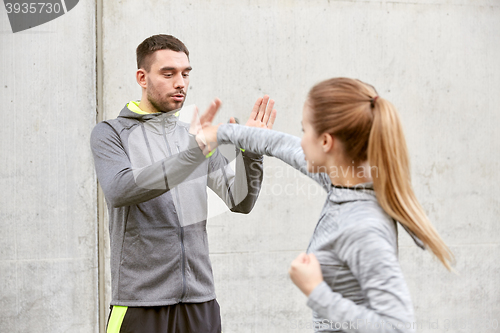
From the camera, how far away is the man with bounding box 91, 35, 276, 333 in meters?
1.52

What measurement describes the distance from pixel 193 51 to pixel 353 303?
215 cm

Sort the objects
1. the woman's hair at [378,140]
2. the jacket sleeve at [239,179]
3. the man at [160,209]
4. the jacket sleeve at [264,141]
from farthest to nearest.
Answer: the jacket sleeve at [239,179] < the man at [160,209] < the jacket sleeve at [264,141] < the woman's hair at [378,140]

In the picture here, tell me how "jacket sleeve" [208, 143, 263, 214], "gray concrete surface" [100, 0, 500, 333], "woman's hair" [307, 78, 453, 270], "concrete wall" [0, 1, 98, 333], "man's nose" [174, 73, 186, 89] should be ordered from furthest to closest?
"gray concrete surface" [100, 0, 500, 333], "concrete wall" [0, 1, 98, 333], "man's nose" [174, 73, 186, 89], "jacket sleeve" [208, 143, 263, 214], "woman's hair" [307, 78, 453, 270]

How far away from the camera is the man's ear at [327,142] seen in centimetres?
114

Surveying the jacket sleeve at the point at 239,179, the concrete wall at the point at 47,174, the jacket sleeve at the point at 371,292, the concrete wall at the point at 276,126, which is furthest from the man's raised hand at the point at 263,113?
the concrete wall at the point at 47,174

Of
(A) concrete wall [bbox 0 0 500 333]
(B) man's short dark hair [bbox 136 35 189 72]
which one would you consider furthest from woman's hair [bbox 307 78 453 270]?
(A) concrete wall [bbox 0 0 500 333]

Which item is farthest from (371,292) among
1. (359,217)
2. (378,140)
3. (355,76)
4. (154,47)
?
(355,76)

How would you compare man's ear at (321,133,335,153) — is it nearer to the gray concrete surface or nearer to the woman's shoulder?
the woman's shoulder

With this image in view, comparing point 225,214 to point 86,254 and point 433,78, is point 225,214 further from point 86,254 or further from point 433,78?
point 433,78

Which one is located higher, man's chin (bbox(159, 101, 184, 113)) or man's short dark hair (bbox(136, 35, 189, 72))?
man's short dark hair (bbox(136, 35, 189, 72))

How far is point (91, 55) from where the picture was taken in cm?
276

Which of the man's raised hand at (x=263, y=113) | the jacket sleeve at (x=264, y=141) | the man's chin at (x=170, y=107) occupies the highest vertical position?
the man's chin at (x=170, y=107)

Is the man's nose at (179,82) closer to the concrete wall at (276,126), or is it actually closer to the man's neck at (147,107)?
the man's neck at (147,107)

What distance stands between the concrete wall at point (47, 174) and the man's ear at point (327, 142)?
6.42 feet
